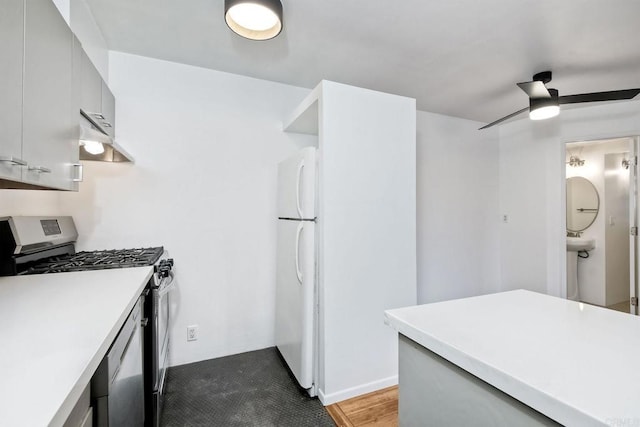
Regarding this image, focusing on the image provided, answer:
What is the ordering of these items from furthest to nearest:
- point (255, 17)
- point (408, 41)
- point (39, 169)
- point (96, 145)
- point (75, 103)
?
point (408, 41) → point (96, 145) → point (255, 17) → point (75, 103) → point (39, 169)

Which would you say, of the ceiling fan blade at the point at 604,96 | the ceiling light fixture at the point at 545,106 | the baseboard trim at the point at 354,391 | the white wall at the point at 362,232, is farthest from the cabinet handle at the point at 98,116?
the ceiling fan blade at the point at 604,96

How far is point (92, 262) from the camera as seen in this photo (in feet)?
5.37

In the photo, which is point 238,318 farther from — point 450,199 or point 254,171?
point 450,199

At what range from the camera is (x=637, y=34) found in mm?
2033

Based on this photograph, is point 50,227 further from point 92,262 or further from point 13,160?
point 13,160

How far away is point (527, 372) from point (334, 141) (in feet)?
5.27

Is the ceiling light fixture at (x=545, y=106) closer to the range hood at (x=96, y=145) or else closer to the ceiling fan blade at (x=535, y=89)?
the ceiling fan blade at (x=535, y=89)

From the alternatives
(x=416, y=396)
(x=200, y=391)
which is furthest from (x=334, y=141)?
(x=200, y=391)

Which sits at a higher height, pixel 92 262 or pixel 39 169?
pixel 39 169

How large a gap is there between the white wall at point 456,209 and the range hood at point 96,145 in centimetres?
308

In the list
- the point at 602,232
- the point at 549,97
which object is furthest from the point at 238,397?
the point at 602,232

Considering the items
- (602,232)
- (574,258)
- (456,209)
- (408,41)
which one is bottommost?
(574,258)

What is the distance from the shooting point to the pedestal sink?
12.9ft

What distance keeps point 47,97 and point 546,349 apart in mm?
1911
